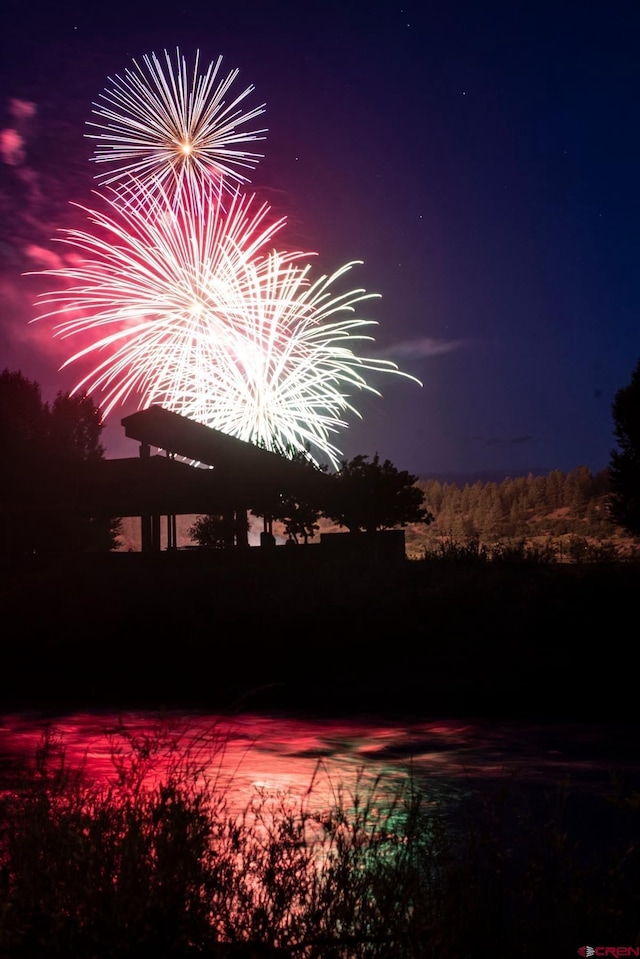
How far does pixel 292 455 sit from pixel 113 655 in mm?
17533

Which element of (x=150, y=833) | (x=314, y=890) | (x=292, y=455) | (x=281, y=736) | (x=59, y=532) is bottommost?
(x=281, y=736)

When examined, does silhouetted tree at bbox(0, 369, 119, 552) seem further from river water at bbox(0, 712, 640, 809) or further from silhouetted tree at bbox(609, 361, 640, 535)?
silhouetted tree at bbox(609, 361, 640, 535)

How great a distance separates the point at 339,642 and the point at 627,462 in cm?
3267

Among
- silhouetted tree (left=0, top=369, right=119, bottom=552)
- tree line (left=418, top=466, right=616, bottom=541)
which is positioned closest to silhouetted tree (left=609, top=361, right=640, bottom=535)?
silhouetted tree (left=0, top=369, right=119, bottom=552)

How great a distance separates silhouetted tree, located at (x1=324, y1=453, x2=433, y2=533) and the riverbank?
27.3 feet

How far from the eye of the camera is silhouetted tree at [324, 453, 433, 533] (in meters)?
36.7

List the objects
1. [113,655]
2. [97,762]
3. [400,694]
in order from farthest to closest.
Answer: [113,655] < [400,694] < [97,762]

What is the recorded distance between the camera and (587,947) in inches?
193

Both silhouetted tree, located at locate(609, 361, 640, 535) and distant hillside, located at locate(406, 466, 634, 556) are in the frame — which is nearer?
silhouetted tree, located at locate(609, 361, 640, 535)

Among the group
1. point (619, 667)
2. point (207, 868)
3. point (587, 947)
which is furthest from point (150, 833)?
point (619, 667)

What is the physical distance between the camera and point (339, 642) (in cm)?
2353

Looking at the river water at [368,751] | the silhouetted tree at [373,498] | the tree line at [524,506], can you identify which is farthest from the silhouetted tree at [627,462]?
the tree line at [524,506]

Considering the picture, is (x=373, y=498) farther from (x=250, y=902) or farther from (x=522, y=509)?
(x=522, y=509)

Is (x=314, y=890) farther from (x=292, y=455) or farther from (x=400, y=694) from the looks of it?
(x=292, y=455)
